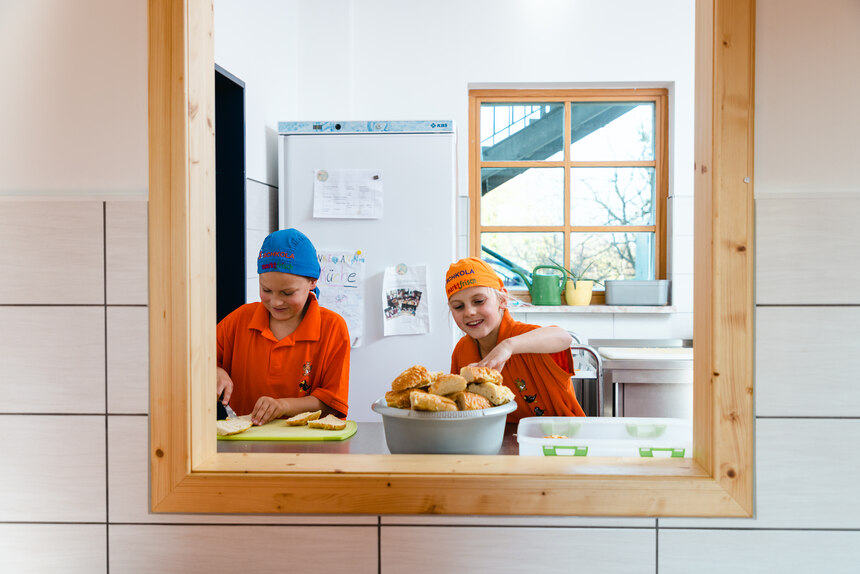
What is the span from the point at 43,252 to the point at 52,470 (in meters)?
0.36

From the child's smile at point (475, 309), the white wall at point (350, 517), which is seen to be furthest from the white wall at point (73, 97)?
the child's smile at point (475, 309)

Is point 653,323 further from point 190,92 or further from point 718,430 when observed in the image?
point 190,92

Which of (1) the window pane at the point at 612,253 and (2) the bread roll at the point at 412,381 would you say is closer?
(2) the bread roll at the point at 412,381

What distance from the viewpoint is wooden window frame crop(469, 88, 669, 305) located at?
3.23 metres

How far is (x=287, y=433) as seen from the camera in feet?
4.36

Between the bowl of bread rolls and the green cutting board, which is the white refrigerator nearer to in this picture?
the green cutting board

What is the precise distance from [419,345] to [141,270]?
1.56 m

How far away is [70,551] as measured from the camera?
3.37 ft

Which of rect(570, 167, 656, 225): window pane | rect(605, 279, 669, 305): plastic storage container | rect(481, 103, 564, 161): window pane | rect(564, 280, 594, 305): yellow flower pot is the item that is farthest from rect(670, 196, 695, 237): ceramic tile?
rect(481, 103, 564, 161): window pane

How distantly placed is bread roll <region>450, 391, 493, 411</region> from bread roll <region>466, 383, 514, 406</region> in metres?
0.01

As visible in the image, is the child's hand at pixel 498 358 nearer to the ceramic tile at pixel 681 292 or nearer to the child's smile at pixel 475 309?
the child's smile at pixel 475 309

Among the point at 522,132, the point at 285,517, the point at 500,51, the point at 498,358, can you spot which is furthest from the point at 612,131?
the point at 285,517

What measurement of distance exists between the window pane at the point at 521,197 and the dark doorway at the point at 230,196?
4.63ft

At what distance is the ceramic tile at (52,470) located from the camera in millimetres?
1023
